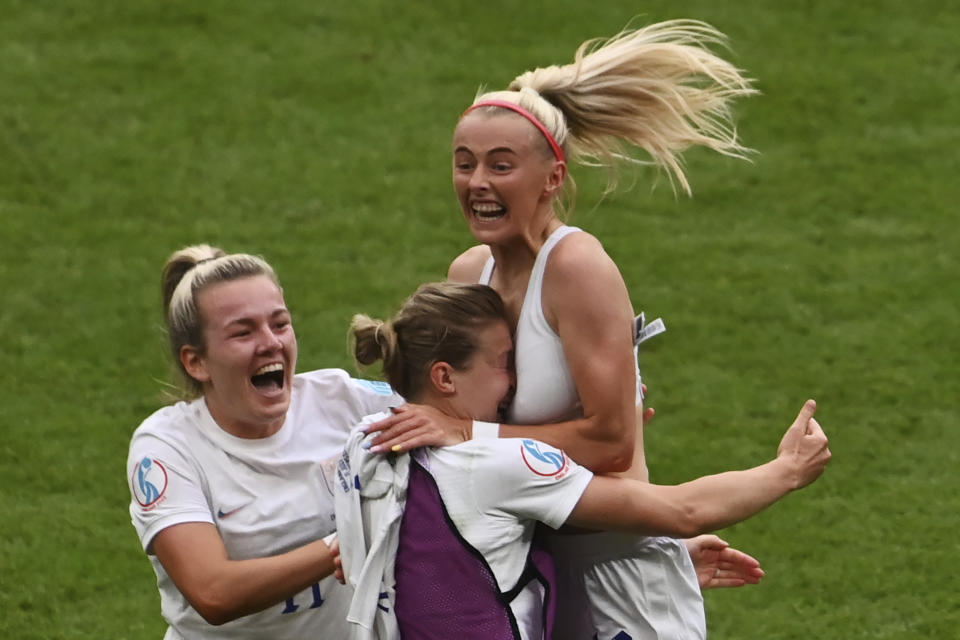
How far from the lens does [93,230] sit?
10.0 m

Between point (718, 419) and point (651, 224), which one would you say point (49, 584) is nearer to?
point (718, 419)

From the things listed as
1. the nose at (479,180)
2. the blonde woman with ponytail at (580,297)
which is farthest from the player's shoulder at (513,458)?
the nose at (479,180)

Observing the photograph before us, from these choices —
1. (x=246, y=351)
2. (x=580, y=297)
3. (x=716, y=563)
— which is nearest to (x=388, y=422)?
(x=580, y=297)

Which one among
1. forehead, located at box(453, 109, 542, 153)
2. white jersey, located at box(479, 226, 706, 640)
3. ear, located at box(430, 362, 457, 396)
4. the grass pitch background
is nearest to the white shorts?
white jersey, located at box(479, 226, 706, 640)

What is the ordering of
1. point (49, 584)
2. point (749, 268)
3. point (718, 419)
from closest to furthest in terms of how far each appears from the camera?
point (49, 584) < point (718, 419) < point (749, 268)

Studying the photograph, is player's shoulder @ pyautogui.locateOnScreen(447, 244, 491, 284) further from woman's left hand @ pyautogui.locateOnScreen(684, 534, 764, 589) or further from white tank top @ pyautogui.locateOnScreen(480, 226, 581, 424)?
woman's left hand @ pyautogui.locateOnScreen(684, 534, 764, 589)

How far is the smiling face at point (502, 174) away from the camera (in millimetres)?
4484

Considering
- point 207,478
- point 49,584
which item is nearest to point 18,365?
point 49,584

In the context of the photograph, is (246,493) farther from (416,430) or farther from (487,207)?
(487,207)

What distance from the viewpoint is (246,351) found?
4.70 meters

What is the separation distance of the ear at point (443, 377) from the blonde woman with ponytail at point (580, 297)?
90 millimetres

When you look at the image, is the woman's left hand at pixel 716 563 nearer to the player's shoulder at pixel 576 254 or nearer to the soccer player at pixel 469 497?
the soccer player at pixel 469 497

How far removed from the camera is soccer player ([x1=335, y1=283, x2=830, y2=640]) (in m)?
4.05

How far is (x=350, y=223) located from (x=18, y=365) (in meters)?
2.25
